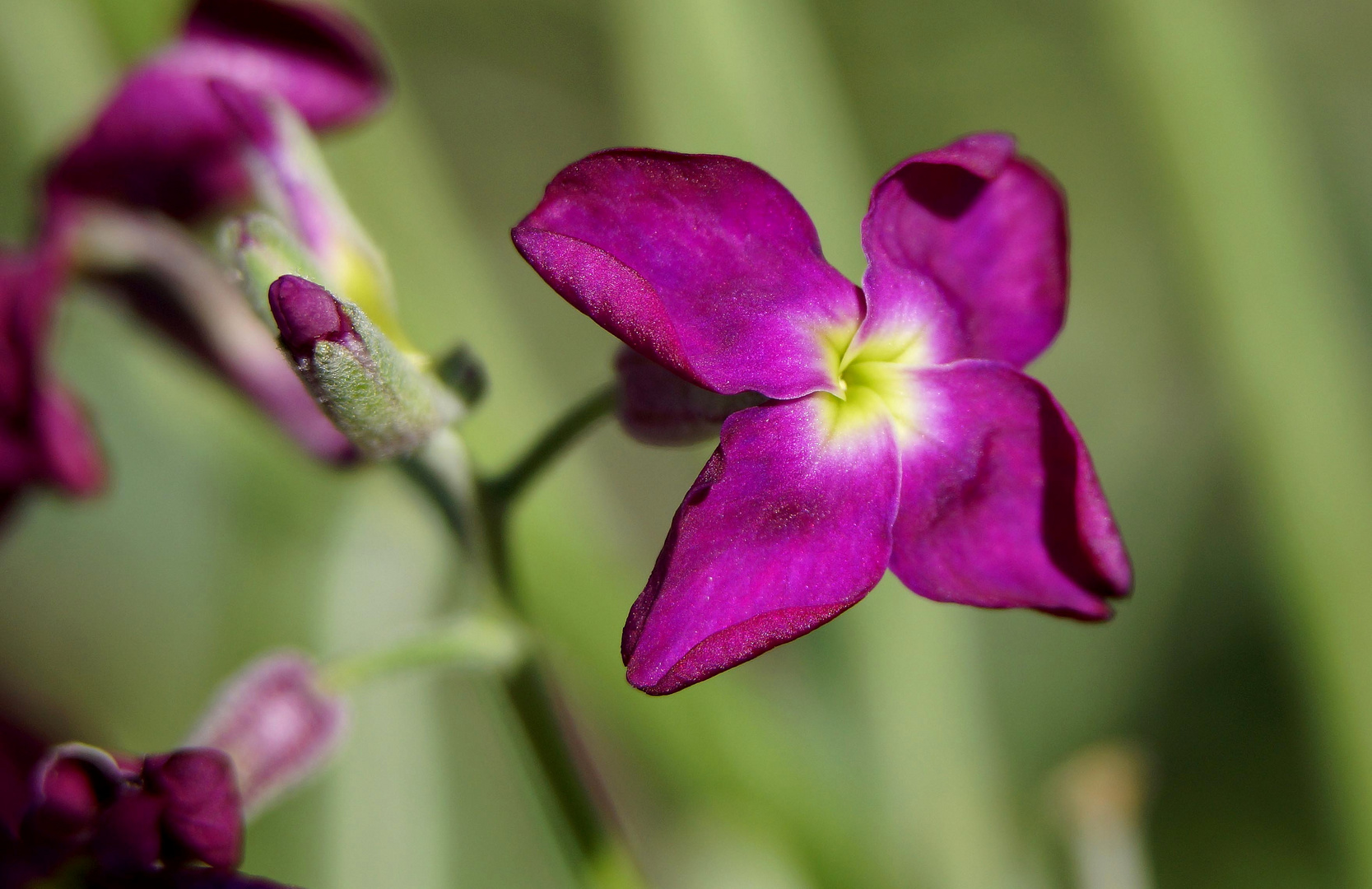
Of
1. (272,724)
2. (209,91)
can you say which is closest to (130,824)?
(272,724)

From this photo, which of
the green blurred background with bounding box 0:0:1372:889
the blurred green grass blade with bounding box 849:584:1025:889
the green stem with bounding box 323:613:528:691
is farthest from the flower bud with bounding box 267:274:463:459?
the blurred green grass blade with bounding box 849:584:1025:889

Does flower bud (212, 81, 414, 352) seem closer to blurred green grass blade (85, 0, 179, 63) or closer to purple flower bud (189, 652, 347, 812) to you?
purple flower bud (189, 652, 347, 812)

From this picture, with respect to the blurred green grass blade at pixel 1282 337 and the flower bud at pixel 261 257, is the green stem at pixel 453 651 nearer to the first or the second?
the flower bud at pixel 261 257

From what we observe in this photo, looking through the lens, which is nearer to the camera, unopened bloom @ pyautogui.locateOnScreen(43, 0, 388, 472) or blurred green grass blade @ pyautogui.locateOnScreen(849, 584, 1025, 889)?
unopened bloom @ pyautogui.locateOnScreen(43, 0, 388, 472)

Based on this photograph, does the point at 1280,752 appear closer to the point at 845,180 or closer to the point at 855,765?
the point at 855,765

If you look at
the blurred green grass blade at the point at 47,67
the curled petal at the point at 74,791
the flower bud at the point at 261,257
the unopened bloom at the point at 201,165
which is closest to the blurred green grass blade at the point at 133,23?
the blurred green grass blade at the point at 47,67

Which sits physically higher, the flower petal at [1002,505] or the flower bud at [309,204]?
the flower bud at [309,204]

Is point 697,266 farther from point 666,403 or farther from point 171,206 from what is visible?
point 171,206
